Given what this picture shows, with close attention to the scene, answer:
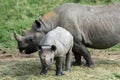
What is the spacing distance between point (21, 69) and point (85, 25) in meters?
1.88


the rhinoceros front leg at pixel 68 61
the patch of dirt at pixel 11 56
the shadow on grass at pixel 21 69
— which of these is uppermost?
the rhinoceros front leg at pixel 68 61

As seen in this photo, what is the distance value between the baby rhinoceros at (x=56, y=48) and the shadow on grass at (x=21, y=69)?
0.70 meters

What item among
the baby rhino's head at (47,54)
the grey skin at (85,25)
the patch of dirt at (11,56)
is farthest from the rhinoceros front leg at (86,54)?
the patch of dirt at (11,56)

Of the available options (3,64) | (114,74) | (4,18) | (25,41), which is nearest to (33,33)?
(25,41)

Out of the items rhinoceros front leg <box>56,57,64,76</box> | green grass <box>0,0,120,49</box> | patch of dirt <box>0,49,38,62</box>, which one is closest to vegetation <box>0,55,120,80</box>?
rhinoceros front leg <box>56,57,64,76</box>

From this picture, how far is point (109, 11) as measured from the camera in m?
11.1

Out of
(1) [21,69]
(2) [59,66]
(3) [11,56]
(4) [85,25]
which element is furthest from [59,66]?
(3) [11,56]

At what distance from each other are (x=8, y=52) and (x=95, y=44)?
3.67m

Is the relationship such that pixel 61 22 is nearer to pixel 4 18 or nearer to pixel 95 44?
pixel 95 44

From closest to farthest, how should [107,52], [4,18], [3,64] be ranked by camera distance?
[3,64] < [107,52] < [4,18]

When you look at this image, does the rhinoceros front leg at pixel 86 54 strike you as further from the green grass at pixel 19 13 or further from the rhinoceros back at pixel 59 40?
the green grass at pixel 19 13

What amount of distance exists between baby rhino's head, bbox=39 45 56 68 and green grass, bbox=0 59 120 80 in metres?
0.46

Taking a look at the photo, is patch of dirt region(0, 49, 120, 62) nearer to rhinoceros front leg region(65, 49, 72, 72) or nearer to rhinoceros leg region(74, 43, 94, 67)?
rhinoceros leg region(74, 43, 94, 67)

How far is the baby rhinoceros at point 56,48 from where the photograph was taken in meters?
9.30
